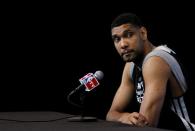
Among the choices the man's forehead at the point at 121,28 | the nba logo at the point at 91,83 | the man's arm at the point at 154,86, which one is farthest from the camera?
the man's forehead at the point at 121,28

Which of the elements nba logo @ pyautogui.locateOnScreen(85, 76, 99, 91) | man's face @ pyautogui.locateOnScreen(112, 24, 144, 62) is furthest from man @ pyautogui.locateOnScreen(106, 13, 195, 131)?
nba logo @ pyautogui.locateOnScreen(85, 76, 99, 91)

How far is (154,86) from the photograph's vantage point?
1.87 m

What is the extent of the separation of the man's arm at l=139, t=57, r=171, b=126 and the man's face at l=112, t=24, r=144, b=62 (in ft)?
0.52

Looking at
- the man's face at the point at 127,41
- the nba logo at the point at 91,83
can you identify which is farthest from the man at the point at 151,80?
the nba logo at the point at 91,83

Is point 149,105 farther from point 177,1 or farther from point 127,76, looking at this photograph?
point 177,1

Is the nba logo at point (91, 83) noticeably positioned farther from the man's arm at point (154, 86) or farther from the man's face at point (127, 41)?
the man's face at point (127, 41)

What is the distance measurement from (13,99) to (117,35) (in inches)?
51.4

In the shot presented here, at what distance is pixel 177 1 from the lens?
10.1ft

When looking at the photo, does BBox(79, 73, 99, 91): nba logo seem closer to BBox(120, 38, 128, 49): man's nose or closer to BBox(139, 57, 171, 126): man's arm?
BBox(139, 57, 171, 126): man's arm

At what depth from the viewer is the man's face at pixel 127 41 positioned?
2074 millimetres

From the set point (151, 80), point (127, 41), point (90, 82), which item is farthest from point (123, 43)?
point (90, 82)

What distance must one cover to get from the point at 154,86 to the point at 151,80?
4cm

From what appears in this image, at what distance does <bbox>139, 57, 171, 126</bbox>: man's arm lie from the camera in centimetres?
184

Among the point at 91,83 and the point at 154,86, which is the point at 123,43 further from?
the point at 91,83
